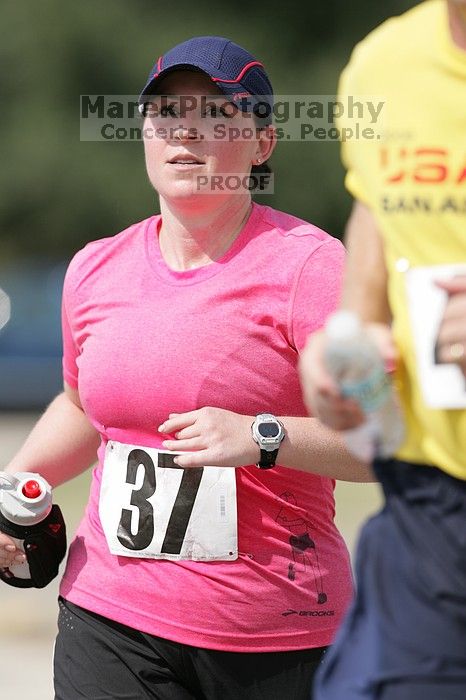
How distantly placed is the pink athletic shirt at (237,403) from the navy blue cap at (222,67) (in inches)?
12.4

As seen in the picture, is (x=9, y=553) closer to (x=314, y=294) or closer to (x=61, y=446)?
(x=61, y=446)

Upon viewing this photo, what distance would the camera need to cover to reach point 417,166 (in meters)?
2.23

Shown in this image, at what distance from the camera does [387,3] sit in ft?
84.3

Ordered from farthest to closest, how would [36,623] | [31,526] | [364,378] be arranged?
[36,623], [31,526], [364,378]

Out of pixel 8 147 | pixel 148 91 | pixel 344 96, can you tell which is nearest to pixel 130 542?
pixel 148 91

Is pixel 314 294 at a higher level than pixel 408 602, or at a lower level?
higher

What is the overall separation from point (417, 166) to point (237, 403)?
1.21m

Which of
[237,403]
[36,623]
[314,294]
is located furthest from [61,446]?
[36,623]

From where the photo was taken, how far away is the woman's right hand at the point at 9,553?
3.59 m

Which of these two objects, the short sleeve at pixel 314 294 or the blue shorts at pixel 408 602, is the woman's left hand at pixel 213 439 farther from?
the blue shorts at pixel 408 602

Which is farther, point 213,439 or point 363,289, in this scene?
point 213,439

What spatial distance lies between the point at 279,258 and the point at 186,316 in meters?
0.26

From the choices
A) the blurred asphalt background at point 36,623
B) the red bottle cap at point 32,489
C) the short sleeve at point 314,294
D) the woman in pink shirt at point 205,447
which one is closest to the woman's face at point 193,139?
the woman in pink shirt at point 205,447

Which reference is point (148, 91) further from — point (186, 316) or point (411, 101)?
point (411, 101)
